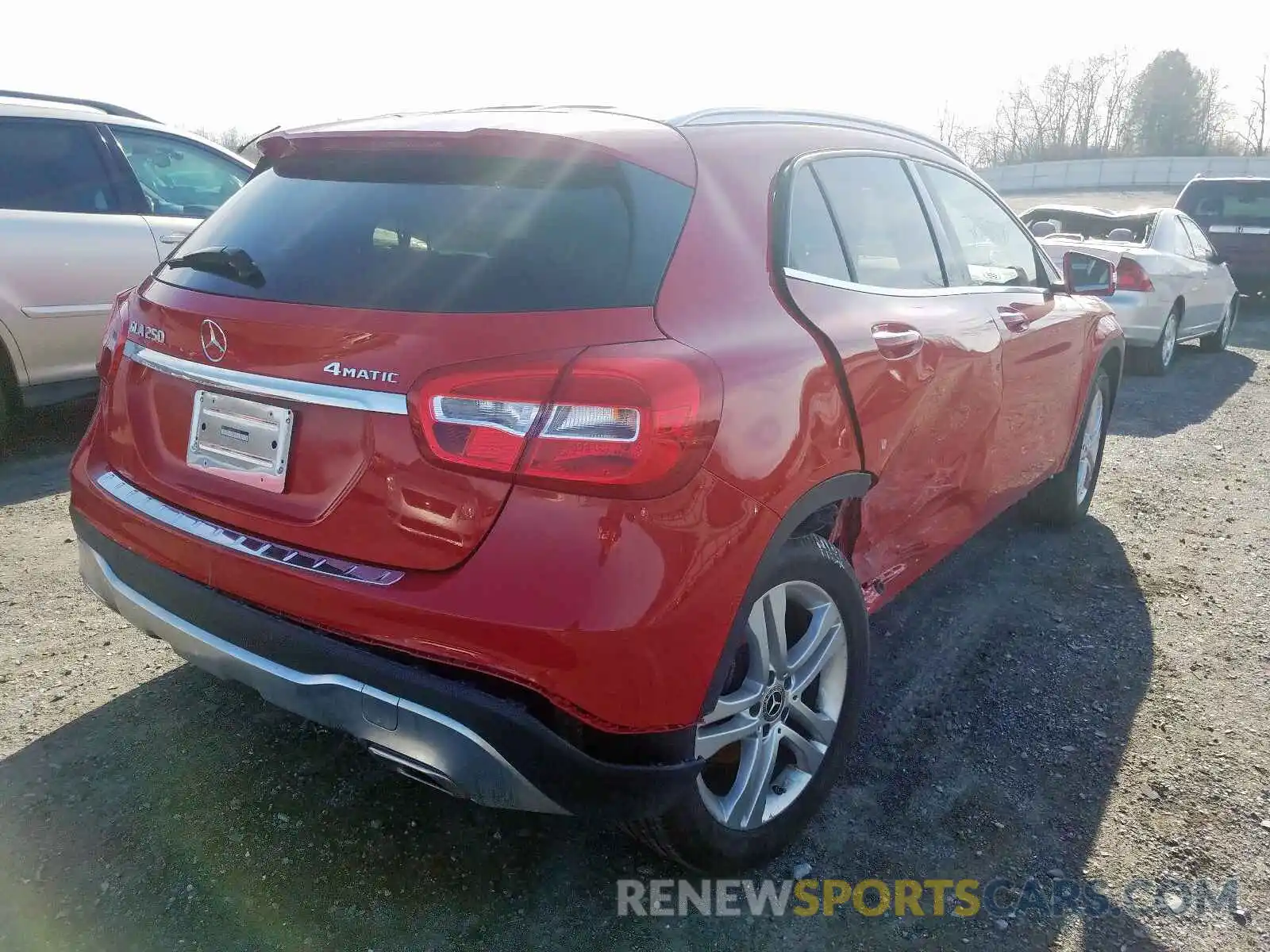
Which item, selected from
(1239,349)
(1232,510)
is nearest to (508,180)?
(1232,510)

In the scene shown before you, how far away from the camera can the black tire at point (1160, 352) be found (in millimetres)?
9023

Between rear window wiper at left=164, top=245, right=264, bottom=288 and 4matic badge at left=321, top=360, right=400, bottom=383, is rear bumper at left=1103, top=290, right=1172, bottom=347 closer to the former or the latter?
rear window wiper at left=164, top=245, right=264, bottom=288

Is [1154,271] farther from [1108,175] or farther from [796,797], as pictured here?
[1108,175]

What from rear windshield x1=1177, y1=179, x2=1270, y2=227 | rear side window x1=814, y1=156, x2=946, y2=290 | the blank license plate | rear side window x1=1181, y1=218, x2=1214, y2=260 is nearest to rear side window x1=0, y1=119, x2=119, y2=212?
the blank license plate

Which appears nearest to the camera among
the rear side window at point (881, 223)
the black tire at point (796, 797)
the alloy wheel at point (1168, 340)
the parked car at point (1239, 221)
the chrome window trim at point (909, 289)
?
the black tire at point (796, 797)

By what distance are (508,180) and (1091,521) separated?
4.01m

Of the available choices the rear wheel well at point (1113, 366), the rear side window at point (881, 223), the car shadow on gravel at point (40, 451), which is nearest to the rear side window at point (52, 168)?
the car shadow on gravel at point (40, 451)

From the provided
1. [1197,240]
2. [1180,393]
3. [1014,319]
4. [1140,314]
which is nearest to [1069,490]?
[1014,319]

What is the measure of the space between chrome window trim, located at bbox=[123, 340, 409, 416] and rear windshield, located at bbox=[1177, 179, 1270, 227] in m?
14.0

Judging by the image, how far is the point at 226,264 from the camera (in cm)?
229

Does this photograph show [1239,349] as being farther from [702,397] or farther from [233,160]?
[702,397]

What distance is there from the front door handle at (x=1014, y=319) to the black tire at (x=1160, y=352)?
6.24 metres

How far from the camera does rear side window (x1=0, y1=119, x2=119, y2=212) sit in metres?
5.14

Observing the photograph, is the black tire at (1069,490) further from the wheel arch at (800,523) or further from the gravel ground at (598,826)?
the wheel arch at (800,523)
